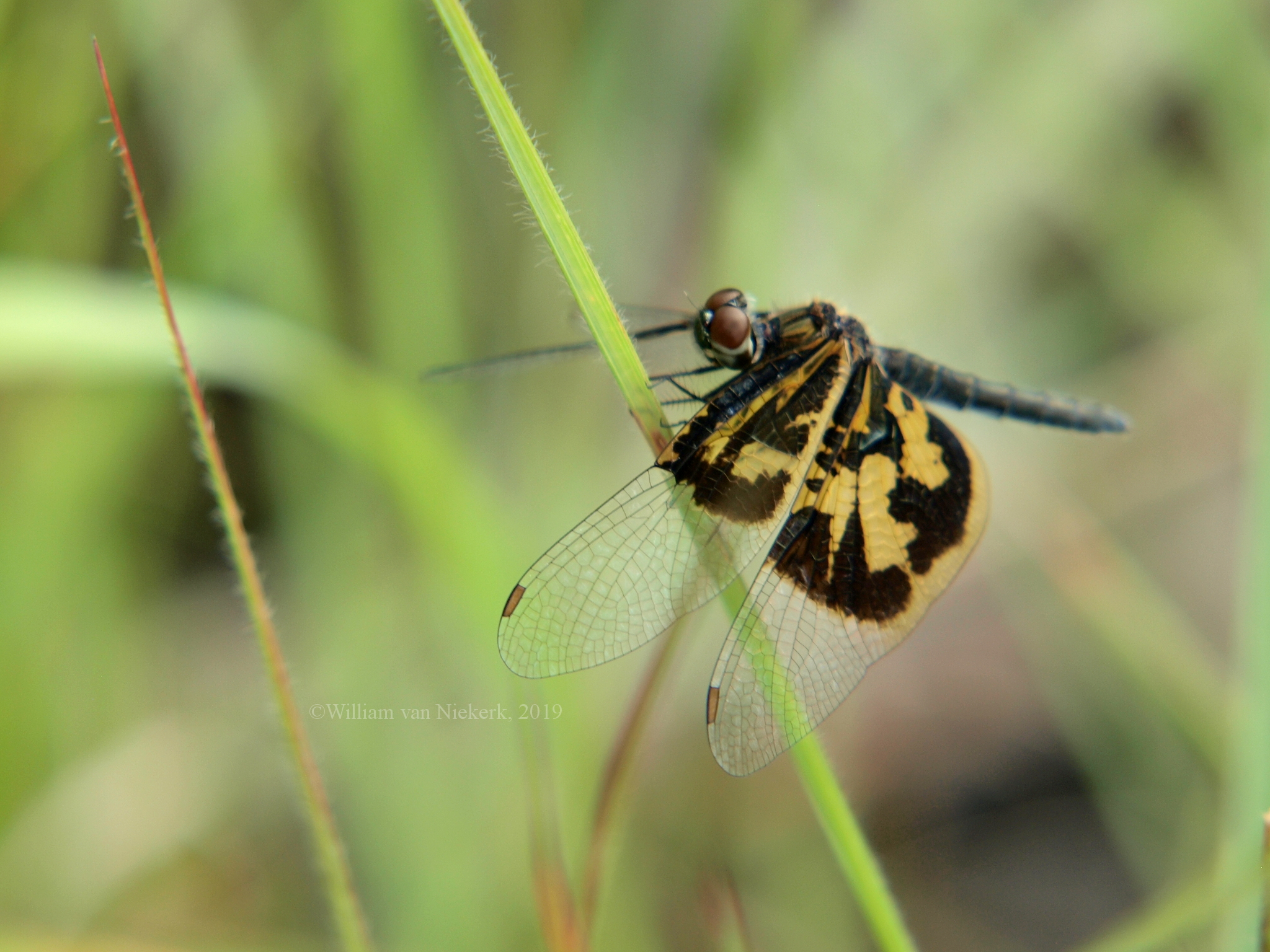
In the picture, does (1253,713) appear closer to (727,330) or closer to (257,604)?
(727,330)

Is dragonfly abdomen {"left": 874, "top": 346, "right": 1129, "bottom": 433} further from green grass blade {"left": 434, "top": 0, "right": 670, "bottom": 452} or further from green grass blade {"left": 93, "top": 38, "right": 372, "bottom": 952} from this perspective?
green grass blade {"left": 93, "top": 38, "right": 372, "bottom": 952}

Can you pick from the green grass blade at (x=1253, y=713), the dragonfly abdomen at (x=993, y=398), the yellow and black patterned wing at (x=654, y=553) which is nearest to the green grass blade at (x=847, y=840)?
the yellow and black patterned wing at (x=654, y=553)

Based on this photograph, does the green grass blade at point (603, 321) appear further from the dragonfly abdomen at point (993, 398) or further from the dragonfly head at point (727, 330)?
the dragonfly abdomen at point (993, 398)

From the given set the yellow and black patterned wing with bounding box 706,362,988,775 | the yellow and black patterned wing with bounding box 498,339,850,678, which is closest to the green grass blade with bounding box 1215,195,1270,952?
the yellow and black patterned wing with bounding box 706,362,988,775

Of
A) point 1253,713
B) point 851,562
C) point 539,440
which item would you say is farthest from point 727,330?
point 539,440

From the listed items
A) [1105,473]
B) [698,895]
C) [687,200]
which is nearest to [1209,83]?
[1105,473]

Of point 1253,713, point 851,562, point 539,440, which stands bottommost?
point 1253,713
